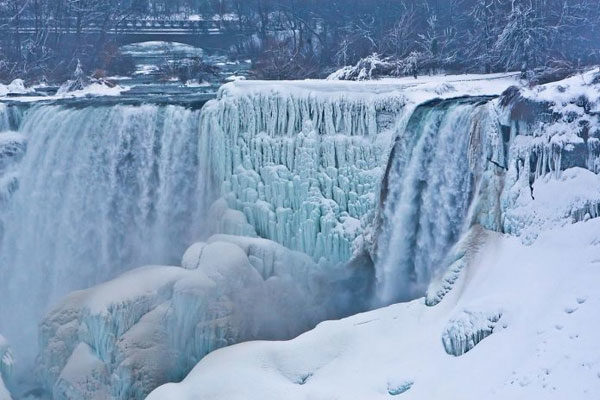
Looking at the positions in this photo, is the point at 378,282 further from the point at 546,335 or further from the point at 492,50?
the point at 492,50

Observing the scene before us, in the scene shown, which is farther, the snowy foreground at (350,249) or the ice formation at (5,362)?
the ice formation at (5,362)

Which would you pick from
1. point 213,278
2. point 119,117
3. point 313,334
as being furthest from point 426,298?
point 119,117

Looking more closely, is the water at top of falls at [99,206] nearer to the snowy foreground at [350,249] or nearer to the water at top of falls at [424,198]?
the snowy foreground at [350,249]

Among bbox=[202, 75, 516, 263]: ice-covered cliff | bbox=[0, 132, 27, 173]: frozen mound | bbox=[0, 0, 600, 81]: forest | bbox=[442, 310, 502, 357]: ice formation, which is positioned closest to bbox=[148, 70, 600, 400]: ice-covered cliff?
bbox=[442, 310, 502, 357]: ice formation

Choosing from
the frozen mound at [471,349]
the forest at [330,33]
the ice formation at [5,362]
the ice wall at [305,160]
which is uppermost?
the forest at [330,33]

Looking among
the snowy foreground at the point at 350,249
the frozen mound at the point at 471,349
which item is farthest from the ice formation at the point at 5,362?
the frozen mound at the point at 471,349

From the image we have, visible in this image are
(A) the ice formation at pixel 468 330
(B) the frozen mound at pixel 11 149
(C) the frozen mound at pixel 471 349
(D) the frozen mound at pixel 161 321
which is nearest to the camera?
(C) the frozen mound at pixel 471 349
